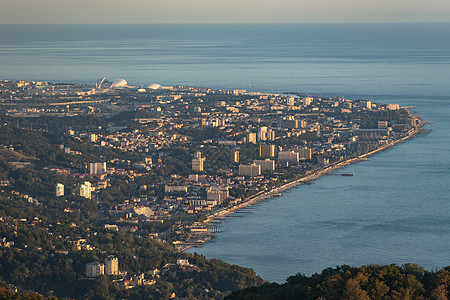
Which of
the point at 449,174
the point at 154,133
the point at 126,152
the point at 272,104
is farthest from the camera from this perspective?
the point at 272,104

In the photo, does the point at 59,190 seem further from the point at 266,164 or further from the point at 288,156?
the point at 288,156

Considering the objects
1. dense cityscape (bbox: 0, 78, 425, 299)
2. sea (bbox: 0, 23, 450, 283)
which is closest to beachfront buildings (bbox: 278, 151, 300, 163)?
dense cityscape (bbox: 0, 78, 425, 299)

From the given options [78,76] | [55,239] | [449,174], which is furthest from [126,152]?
[78,76]

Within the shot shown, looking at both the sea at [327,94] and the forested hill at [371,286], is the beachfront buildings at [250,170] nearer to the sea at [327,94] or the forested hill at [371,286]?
the sea at [327,94]

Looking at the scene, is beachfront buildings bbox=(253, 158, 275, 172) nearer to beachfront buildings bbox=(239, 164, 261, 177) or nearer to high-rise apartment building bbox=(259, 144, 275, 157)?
beachfront buildings bbox=(239, 164, 261, 177)

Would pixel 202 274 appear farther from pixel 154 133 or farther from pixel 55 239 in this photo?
pixel 154 133

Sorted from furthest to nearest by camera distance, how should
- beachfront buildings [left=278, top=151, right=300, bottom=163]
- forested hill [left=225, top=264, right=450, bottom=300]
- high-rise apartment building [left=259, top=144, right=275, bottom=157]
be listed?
high-rise apartment building [left=259, top=144, right=275, bottom=157] → beachfront buildings [left=278, top=151, right=300, bottom=163] → forested hill [left=225, top=264, right=450, bottom=300]

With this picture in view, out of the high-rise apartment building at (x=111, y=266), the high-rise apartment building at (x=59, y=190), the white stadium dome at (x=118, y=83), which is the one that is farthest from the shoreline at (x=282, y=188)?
the white stadium dome at (x=118, y=83)
